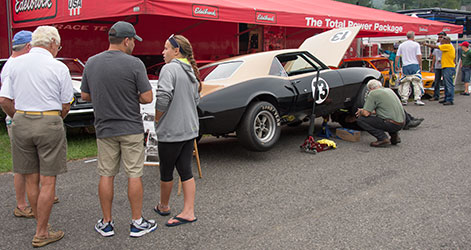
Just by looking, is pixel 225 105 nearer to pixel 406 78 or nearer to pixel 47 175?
pixel 47 175

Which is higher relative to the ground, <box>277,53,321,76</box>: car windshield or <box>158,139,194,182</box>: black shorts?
<box>277,53,321,76</box>: car windshield

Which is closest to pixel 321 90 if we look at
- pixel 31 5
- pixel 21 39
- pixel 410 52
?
pixel 21 39

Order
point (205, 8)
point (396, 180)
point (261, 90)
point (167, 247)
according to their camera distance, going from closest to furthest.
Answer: point (167, 247), point (396, 180), point (261, 90), point (205, 8)

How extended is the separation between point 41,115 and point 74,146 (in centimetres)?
384

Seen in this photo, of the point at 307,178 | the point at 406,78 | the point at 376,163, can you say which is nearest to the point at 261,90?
the point at 307,178

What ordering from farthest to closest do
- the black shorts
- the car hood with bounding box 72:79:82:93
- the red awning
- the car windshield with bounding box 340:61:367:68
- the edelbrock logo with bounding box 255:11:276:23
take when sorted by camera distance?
1. the car windshield with bounding box 340:61:367:68
2. the edelbrock logo with bounding box 255:11:276:23
3. the red awning
4. the car hood with bounding box 72:79:82:93
5. the black shorts

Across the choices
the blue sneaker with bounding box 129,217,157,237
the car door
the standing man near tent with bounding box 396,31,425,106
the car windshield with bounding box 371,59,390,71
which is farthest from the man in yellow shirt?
the blue sneaker with bounding box 129,217,157,237

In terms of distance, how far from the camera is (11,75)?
10.7 feet

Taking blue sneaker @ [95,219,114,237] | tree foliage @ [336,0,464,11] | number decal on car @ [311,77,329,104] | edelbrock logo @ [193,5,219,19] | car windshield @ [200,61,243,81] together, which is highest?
tree foliage @ [336,0,464,11]

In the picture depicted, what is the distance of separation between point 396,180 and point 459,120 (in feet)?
16.2

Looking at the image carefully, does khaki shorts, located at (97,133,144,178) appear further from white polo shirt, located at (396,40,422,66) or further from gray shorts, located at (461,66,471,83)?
gray shorts, located at (461,66,471,83)

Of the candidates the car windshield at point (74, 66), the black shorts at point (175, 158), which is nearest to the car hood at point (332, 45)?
the black shorts at point (175, 158)

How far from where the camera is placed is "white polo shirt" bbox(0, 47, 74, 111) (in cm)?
314

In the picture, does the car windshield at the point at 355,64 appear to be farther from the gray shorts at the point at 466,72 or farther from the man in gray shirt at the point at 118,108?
the man in gray shirt at the point at 118,108
